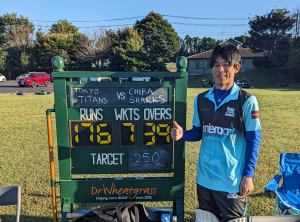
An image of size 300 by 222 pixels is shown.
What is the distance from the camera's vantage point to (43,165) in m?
5.36

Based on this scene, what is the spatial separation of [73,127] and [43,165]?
10.3ft

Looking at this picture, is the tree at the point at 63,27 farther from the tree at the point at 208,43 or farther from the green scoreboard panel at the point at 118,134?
the green scoreboard panel at the point at 118,134

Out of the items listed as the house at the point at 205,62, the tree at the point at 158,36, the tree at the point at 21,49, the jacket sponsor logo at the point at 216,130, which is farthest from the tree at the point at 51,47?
the jacket sponsor logo at the point at 216,130

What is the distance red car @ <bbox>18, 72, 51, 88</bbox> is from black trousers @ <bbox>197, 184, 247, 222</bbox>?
89.6ft

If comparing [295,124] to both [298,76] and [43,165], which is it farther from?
[298,76]

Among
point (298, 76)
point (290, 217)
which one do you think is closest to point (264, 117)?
point (290, 217)

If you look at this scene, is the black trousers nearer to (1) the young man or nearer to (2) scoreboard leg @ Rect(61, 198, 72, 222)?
(1) the young man

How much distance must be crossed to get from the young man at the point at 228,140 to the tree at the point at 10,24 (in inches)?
2171

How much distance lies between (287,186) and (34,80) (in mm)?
27471

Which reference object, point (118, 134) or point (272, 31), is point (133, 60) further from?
point (118, 134)

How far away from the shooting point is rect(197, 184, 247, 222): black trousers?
7.34ft

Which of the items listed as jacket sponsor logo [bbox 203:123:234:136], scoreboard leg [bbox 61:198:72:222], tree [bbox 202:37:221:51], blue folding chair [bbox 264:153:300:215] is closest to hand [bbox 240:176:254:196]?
jacket sponsor logo [bbox 203:123:234:136]

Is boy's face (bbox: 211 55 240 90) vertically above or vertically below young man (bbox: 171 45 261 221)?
above

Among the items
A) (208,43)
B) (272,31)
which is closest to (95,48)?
(272,31)
